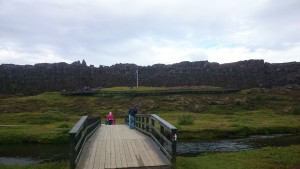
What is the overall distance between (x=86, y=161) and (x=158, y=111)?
5641cm

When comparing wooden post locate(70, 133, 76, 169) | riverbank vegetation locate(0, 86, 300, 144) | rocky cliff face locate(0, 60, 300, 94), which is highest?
rocky cliff face locate(0, 60, 300, 94)

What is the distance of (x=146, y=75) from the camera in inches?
4929

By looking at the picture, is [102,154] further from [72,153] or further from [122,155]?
[72,153]

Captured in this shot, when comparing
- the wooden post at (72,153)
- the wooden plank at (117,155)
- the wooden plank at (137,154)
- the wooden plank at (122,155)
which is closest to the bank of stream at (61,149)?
the wooden plank at (117,155)

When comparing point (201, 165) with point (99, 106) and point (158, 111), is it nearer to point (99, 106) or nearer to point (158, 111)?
point (158, 111)

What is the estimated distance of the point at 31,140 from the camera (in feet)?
121

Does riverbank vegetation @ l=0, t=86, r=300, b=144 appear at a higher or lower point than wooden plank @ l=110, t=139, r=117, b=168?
lower

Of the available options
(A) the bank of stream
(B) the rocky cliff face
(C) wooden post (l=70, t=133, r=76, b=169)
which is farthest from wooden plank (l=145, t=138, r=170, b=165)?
(B) the rocky cliff face

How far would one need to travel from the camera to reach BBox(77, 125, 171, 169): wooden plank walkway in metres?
12.7

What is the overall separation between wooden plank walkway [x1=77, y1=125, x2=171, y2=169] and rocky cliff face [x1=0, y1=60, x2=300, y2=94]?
341ft

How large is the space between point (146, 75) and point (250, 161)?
108 meters

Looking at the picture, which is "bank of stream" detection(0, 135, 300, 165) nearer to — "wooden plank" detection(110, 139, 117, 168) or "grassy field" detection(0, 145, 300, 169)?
"grassy field" detection(0, 145, 300, 169)

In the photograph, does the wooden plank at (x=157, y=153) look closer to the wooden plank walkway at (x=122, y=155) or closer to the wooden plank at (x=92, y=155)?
the wooden plank walkway at (x=122, y=155)

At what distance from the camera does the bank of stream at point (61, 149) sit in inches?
1083
